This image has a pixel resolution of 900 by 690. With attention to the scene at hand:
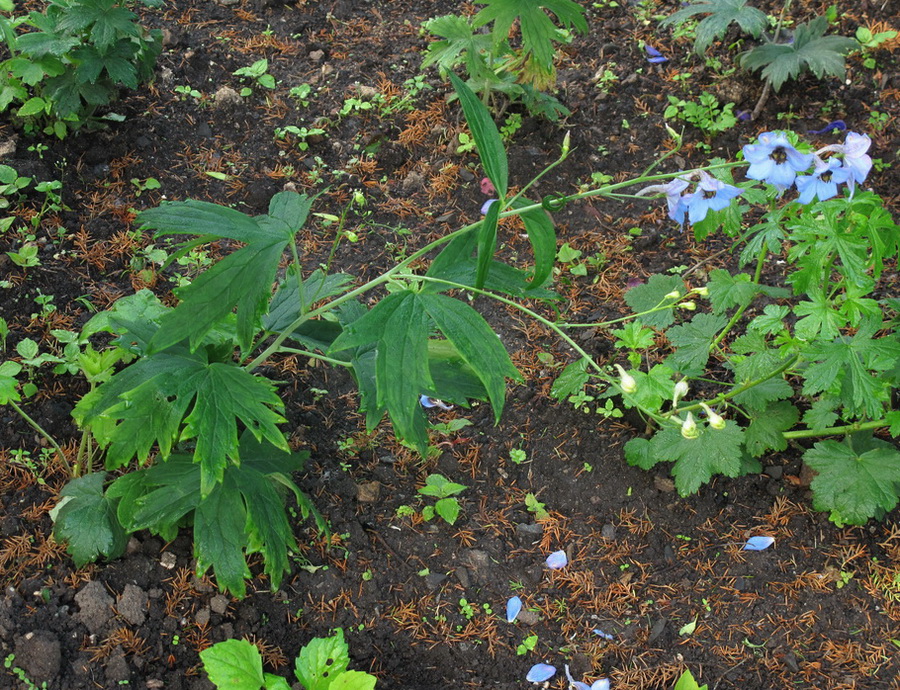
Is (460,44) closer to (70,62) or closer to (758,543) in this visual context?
(70,62)

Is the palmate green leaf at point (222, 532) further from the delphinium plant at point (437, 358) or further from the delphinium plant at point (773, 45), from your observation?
the delphinium plant at point (773, 45)

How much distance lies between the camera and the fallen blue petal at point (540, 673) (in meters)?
2.31

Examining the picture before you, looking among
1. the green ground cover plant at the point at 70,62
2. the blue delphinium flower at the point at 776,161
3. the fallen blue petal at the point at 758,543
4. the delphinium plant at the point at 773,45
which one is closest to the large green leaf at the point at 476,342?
the blue delphinium flower at the point at 776,161

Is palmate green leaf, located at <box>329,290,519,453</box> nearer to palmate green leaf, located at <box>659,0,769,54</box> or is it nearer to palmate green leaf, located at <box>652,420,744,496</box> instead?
palmate green leaf, located at <box>652,420,744,496</box>

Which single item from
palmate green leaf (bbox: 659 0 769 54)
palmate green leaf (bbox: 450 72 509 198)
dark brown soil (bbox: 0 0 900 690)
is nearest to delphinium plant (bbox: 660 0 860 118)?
palmate green leaf (bbox: 659 0 769 54)

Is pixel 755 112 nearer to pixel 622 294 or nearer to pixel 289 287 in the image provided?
pixel 622 294

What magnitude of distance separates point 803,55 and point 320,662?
3174 mm

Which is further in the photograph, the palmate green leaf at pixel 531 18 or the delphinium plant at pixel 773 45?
the delphinium plant at pixel 773 45

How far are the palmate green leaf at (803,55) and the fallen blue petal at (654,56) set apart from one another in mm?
415

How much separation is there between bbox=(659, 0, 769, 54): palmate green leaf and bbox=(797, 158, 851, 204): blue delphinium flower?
5.73ft

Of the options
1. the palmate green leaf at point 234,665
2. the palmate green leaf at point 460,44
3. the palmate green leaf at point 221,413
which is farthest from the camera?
the palmate green leaf at point 460,44

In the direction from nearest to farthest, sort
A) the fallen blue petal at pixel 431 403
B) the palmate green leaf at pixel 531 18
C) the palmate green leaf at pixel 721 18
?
the fallen blue petal at pixel 431 403 < the palmate green leaf at pixel 531 18 < the palmate green leaf at pixel 721 18

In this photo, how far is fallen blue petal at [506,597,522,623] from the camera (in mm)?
2424

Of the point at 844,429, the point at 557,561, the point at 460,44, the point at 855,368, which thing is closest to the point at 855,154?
the point at 855,368
